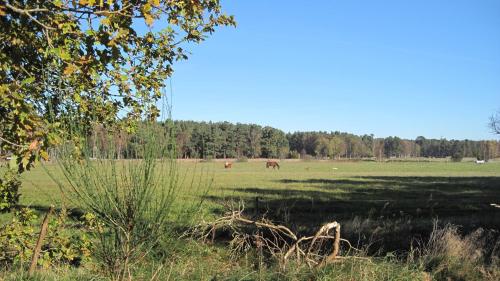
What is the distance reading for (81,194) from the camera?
12.1 feet

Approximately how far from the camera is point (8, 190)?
5.79m

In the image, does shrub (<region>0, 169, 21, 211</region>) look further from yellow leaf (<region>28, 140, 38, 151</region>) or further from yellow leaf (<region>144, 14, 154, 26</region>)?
yellow leaf (<region>144, 14, 154, 26</region>)

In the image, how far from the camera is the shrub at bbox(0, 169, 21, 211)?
5.69 meters

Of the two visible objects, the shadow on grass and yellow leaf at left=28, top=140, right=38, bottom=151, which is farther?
the shadow on grass

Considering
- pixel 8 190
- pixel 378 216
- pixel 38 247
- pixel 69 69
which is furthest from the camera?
pixel 378 216

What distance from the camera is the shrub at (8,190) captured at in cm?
569

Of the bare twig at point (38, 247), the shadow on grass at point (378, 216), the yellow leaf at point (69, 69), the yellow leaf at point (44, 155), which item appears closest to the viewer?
the yellow leaf at point (69, 69)

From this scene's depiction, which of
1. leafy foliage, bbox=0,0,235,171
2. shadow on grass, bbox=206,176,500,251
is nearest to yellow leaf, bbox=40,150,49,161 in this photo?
leafy foliage, bbox=0,0,235,171

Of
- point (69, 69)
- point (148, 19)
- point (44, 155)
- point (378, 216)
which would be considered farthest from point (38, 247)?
point (378, 216)

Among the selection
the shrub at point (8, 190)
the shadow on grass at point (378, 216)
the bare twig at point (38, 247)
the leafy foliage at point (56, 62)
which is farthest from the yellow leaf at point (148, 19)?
the shadow on grass at point (378, 216)

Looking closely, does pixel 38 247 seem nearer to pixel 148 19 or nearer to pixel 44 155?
pixel 44 155

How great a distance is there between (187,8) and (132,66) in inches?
64.1

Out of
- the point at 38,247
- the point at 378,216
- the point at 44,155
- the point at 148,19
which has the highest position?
the point at 148,19

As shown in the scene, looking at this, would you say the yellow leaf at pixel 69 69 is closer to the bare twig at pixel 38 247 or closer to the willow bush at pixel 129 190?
the willow bush at pixel 129 190
